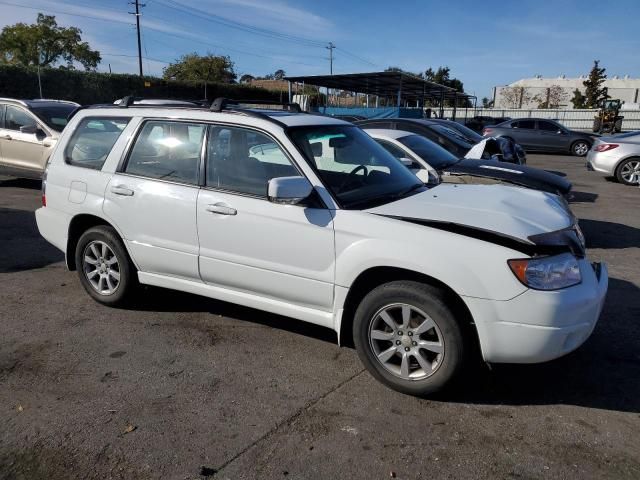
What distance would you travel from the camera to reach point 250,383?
3.67 m

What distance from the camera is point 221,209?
4.04 meters

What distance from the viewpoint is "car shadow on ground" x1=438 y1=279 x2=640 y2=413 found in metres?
3.49

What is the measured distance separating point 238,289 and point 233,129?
1.22 meters

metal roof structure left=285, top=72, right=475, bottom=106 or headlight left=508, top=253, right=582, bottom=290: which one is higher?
metal roof structure left=285, top=72, right=475, bottom=106

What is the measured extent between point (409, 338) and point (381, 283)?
40 cm

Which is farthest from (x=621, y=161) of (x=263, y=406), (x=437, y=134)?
(x=263, y=406)

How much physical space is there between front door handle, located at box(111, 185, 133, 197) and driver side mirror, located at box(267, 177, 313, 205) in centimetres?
143

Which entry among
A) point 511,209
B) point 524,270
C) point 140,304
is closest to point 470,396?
point 524,270

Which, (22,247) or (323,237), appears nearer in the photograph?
(323,237)

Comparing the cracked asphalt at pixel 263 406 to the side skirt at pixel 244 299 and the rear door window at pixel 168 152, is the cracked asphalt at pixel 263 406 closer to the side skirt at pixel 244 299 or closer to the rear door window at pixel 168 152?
the side skirt at pixel 244 299

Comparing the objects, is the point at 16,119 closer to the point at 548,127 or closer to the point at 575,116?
the point at 548,127

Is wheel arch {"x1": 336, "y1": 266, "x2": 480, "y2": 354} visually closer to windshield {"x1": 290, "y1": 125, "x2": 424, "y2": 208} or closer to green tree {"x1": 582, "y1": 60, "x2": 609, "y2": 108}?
windshield {"x1": 290, "y1": 125, "x2": 424, "y2": 208}

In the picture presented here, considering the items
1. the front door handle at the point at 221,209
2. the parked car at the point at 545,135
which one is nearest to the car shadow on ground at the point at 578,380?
the front door handle at the point at 221,209

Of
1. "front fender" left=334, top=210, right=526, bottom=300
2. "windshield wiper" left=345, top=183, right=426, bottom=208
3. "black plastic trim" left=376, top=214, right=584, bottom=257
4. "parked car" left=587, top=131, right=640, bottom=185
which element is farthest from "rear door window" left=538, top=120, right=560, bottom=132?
"front fender" left=334, top=210, right=526, bottom=300
